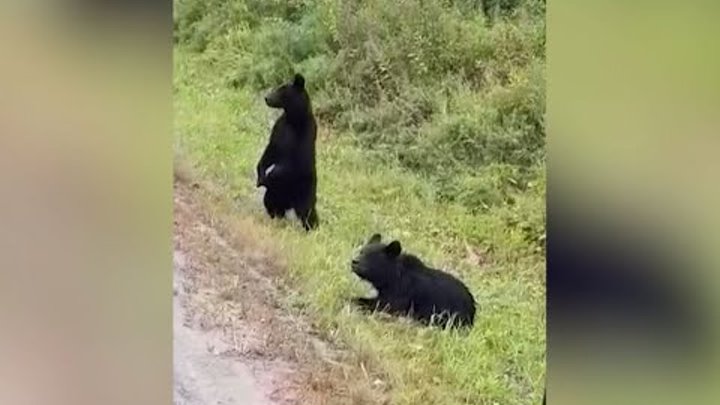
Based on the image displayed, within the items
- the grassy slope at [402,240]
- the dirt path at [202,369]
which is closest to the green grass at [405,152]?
the grassy slope at [402,240]

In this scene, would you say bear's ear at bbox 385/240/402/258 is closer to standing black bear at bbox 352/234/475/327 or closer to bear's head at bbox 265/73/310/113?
standing black bear at bbox 352/234/475/327

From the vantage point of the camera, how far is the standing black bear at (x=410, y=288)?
1.52 metres

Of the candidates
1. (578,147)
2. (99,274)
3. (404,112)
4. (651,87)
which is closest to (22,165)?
(99,274)

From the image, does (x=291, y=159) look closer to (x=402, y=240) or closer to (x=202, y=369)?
(x=402, y=240)

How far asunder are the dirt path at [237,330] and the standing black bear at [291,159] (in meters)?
0.07

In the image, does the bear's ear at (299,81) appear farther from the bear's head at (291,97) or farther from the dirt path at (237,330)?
the dirt path at (237,330)

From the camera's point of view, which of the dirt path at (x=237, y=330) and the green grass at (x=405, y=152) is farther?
the dirt path at (x=237, y=330)

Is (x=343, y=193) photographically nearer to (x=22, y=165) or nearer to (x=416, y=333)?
(x=416, y=333)

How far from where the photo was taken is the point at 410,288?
1.55m

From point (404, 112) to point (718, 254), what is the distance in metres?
0.52

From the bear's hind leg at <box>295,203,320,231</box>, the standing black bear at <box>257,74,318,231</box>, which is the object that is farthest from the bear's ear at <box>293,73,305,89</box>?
the bear's hind leg at <box>295,203,320,231</box>

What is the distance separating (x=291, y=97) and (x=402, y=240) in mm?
314

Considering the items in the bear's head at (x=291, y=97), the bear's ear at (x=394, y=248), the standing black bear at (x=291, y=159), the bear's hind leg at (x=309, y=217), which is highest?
the bear's head at (x=291, y=97)

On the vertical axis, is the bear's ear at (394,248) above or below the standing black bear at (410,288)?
above
